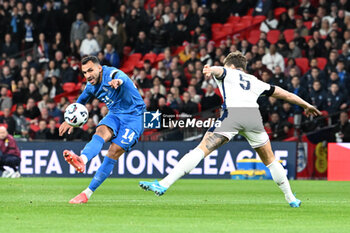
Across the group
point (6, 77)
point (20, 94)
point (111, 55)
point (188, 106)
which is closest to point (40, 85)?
point (20, 94)

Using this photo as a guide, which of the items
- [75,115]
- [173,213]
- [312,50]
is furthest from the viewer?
[312,50]

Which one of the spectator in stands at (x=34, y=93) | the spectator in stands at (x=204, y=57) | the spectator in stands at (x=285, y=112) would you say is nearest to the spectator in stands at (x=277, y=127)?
the spectator in stands at (x=285, y=112)

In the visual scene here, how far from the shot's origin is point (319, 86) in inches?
877

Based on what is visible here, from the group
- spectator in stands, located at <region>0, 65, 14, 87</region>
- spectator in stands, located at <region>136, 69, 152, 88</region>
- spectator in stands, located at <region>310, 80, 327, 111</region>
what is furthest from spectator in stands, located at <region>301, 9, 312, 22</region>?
spectator in stands, located at <region>0, 65, 14, 87</region>

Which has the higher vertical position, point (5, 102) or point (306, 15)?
point (306, 15)

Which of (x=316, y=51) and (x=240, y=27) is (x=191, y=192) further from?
(x=240, y=27)

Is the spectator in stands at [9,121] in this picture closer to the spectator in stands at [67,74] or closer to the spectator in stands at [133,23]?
the spectator in stands at [67,74]

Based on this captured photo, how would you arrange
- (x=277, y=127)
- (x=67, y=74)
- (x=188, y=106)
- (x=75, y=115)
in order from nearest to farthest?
(x=75, y=115), (x=277, y=127), (x=188, y=106), (x=67, y=74)

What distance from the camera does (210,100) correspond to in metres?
23.2

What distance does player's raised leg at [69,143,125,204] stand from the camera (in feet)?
36.2

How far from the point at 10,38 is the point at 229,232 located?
23096 mm

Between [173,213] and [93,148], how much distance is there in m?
1.61

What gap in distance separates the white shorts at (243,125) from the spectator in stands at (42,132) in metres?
14.1

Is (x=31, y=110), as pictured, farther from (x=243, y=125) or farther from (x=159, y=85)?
(x=243, y=125)
